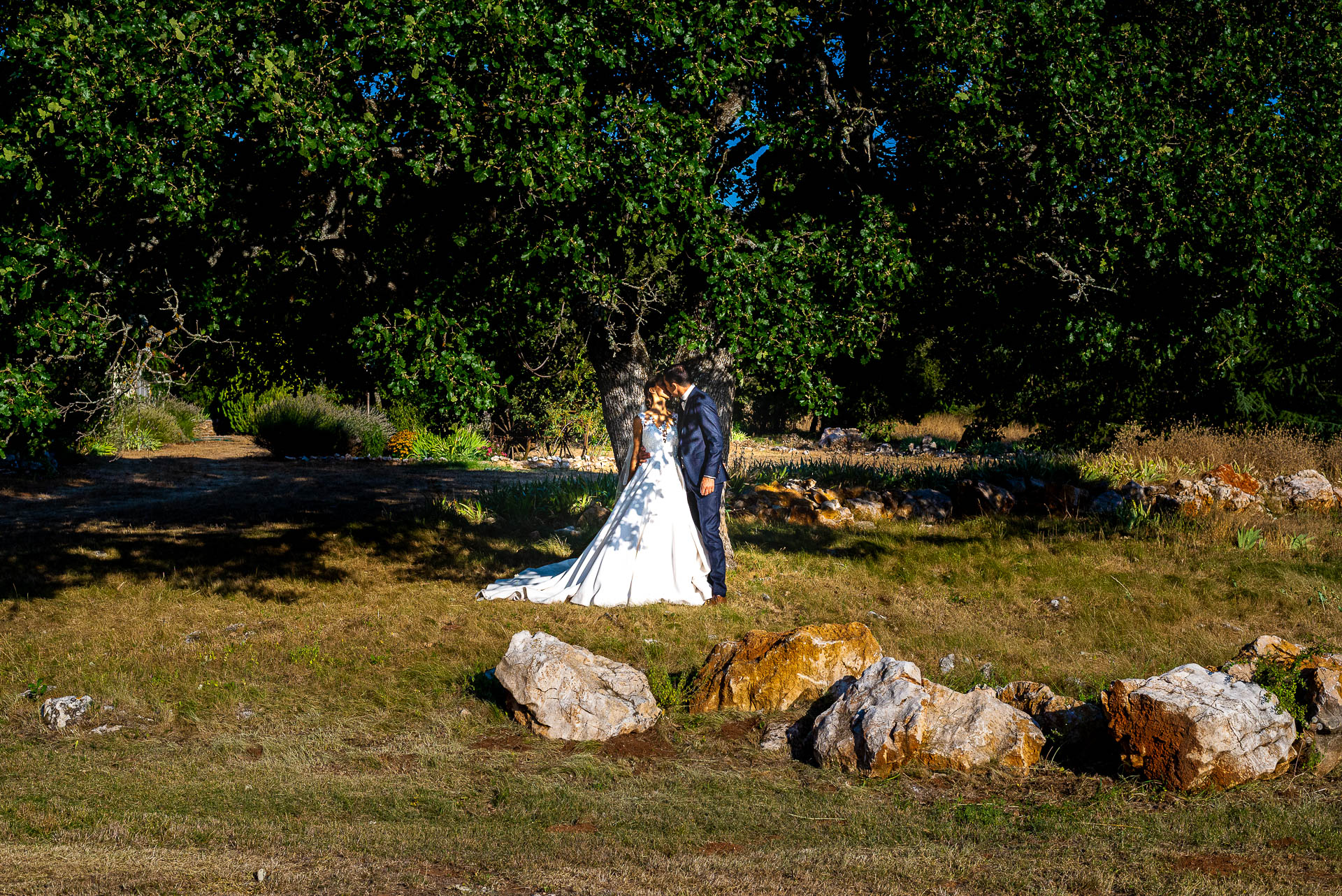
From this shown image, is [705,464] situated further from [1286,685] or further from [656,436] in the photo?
[1286,685]

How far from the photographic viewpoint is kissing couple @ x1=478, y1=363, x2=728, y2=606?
370 inches

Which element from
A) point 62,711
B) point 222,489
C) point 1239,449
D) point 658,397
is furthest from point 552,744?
point 1239,449

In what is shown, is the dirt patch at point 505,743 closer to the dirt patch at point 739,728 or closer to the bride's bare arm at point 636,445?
the dirt patch at point 739,728

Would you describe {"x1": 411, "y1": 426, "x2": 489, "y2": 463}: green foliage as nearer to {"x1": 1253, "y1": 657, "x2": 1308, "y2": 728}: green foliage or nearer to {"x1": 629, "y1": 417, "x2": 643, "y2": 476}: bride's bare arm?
Result: {"x1": 629, "y1": 417, "x2": 643, "y2": 476}: bride's bare arm

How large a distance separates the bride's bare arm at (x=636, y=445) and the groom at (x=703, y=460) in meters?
0.39

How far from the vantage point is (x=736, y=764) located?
20.2ft

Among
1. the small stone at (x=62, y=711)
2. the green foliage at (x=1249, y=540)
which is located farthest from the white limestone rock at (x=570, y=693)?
the green foliage at (x=1249, y=540)

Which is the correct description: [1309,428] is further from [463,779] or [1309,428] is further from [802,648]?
[463,779]

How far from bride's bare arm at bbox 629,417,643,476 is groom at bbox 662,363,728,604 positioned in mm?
386

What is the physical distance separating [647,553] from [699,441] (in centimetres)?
121

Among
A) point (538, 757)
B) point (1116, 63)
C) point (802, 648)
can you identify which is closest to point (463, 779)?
point (538, 757)

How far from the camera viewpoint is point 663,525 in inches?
373

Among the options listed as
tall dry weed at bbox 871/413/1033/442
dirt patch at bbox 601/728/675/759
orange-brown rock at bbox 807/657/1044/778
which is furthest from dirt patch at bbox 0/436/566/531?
tall dry weed at bbox 871/413/1033/442

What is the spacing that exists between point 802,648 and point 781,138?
14.6ft
